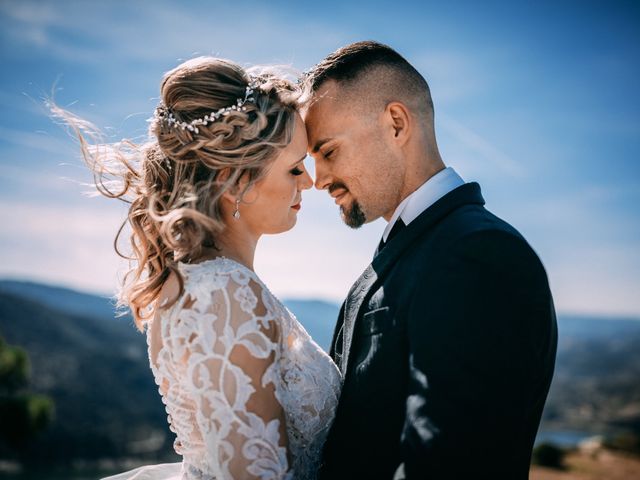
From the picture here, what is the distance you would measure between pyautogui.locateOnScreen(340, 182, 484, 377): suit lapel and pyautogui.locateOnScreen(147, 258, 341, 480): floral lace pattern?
0.32 m

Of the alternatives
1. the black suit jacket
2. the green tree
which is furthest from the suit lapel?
the green tree

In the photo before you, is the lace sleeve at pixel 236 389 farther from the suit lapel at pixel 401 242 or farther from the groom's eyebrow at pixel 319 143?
the groom's eyebrow at pixel 319 143

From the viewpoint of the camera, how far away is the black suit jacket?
1.92m

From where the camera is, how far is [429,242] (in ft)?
7.98

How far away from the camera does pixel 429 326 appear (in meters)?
2.05

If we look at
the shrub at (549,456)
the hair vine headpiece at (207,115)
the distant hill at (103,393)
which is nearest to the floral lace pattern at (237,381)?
the hair vine headpiece at (207,115)

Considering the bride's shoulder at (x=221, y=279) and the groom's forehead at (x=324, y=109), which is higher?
the groom's forehead at (x=324, y=109)

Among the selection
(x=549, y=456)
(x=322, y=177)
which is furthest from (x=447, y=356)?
(x=549, y=456)

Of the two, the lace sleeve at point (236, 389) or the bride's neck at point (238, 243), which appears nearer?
the lace sleeve at point (236, 389)

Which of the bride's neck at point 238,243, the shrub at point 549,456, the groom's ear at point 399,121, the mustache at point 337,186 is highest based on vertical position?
the groom's ear at point 399,121

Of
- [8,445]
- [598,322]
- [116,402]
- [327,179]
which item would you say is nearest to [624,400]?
[116,402]

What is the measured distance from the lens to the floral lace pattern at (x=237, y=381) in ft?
7.62

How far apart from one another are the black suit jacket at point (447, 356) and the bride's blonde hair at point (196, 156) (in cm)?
96

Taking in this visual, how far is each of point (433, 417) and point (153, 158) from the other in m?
2.17
